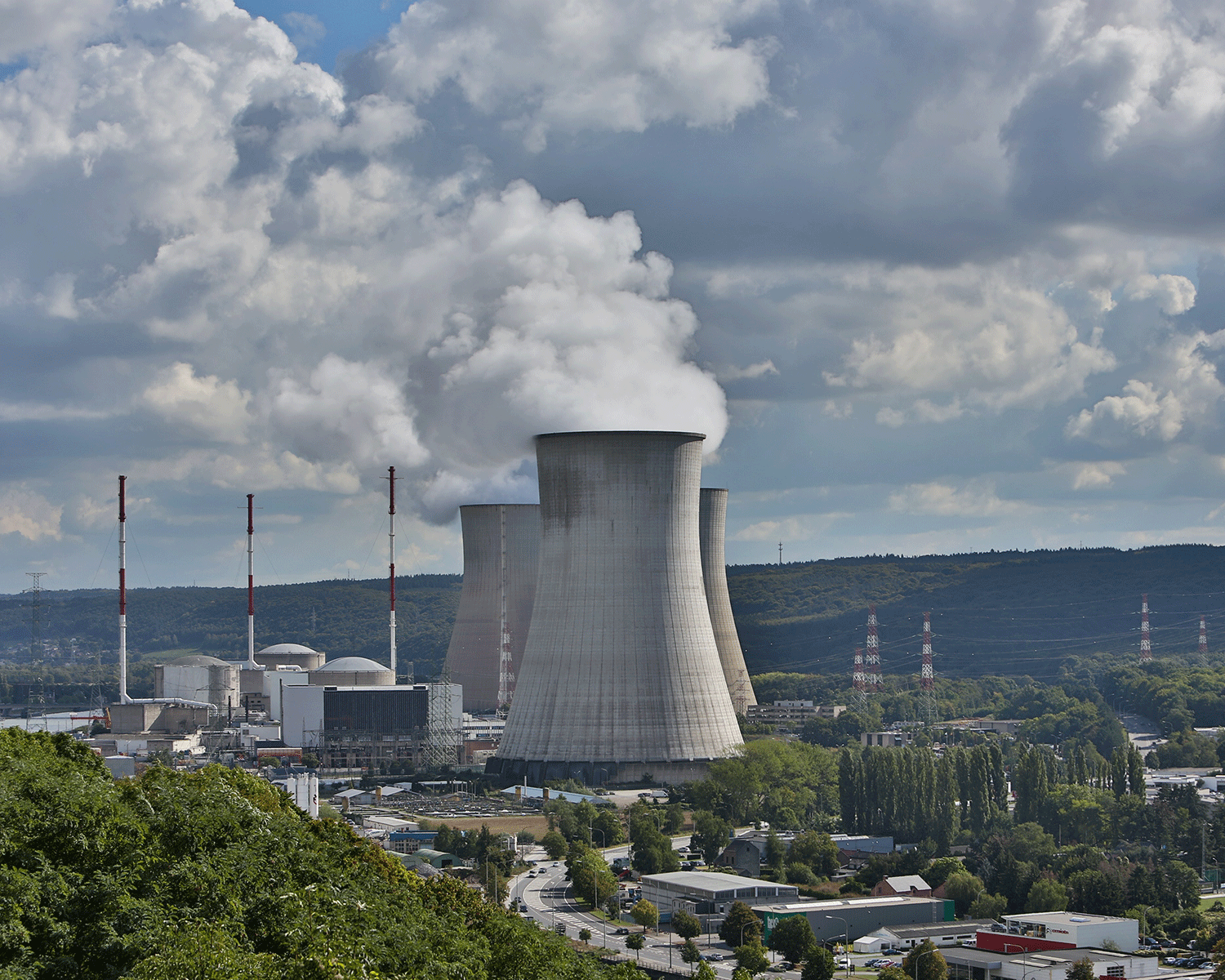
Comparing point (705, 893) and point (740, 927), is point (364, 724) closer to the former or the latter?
point (705, 893)

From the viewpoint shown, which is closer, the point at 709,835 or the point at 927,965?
the point at 927,965

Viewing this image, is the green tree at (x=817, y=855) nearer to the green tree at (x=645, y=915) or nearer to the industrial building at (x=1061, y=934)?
the green tree at (x=645, y=915)

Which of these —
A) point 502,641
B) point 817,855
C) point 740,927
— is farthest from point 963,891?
point 502,641

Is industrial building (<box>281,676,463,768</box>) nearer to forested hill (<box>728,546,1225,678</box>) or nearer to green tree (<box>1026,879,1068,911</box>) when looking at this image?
green tree (<box>1026,879,1068,911</box>)

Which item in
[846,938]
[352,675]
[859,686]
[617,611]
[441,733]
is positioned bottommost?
[846,938]

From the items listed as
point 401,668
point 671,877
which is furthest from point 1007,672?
point 671,877

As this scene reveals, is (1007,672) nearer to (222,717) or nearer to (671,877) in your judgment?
(222,717)

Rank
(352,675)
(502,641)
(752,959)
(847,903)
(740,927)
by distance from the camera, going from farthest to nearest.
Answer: (352,675) < (502,641) < (847,903) < (740,927) < (752,959)
